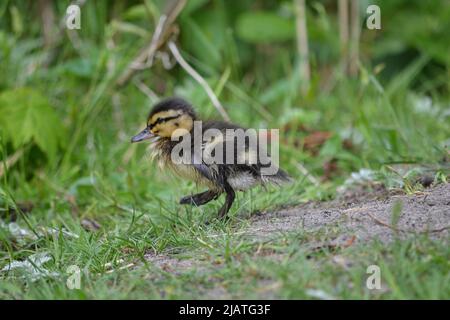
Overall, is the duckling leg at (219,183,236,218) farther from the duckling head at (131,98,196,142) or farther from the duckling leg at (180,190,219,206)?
the duckling head at (131,98,196,142)

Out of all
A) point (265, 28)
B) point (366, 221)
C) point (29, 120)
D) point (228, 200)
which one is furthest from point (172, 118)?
point (265, 28)

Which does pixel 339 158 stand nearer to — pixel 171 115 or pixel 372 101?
pixel 372 101

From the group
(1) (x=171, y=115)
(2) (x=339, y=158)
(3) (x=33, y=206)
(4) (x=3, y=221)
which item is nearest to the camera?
(1) (x=171, y=115)

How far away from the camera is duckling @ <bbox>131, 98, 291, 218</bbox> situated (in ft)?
11.6

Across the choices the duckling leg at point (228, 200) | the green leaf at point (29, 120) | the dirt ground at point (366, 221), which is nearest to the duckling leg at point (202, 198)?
the duckling leg at point (228, 200)

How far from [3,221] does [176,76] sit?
3.08 metres

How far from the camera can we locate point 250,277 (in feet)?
8.74

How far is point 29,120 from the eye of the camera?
500cm

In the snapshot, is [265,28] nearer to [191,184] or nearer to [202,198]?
[191,184]

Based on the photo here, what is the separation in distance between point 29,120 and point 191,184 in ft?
4.03

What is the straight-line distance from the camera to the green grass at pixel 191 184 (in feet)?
8.73

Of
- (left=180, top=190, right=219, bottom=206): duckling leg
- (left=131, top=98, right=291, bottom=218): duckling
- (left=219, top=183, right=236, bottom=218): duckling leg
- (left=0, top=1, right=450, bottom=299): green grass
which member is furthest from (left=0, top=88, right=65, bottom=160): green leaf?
(left=219, top=183, right=236, bottom=218): duckling leg

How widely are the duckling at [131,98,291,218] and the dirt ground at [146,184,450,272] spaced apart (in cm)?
19

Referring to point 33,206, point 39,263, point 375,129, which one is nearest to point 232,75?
point 375,129
